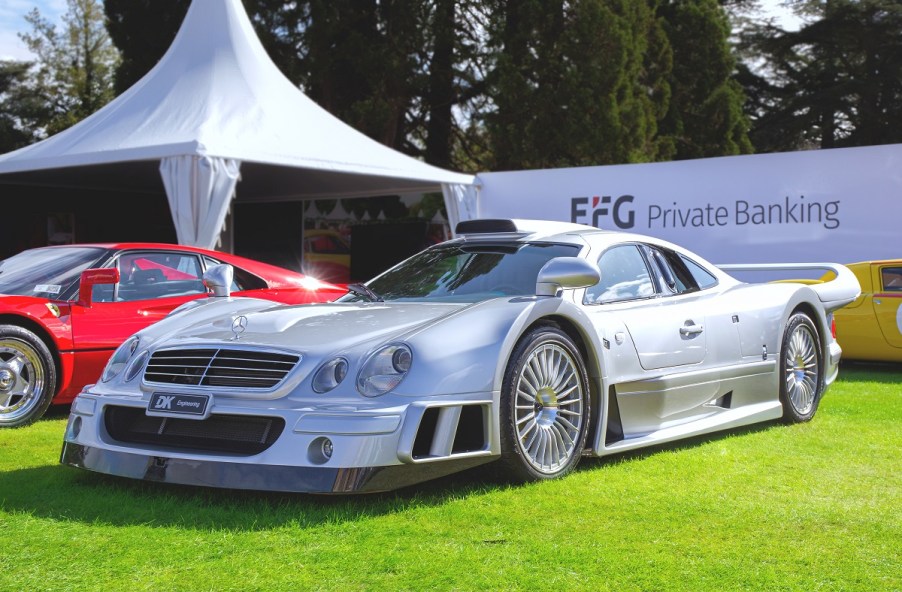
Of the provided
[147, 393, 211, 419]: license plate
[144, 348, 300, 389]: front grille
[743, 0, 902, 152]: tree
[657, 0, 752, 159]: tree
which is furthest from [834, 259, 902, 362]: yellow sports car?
[743, 0, 902, 152]: tree

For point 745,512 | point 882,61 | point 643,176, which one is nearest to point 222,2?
point 643,176

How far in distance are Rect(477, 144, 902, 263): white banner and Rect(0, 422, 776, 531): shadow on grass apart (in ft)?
28.5

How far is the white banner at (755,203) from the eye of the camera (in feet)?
38.3

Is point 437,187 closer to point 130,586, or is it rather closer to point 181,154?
point 181,154

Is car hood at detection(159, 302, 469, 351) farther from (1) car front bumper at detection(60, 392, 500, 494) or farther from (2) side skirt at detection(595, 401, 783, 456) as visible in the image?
(2) side skirt at detection(595, 401, 783, 456)

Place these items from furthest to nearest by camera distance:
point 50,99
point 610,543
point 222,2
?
point 50,99 < point 222,2 < point 610,543

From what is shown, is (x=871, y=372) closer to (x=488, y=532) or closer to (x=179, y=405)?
(x=488, y=532)

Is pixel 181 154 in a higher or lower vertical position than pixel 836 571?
higher

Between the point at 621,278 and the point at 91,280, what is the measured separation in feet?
12.5

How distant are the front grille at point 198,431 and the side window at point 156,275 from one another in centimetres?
311

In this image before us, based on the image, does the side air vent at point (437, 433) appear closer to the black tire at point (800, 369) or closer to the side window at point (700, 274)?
the side window at point (700, 274)

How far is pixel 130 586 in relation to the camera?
9.95 feet

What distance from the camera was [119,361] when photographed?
15.8 feet

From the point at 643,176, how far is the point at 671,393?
854cm
